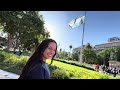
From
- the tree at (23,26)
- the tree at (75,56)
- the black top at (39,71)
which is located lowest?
the black top at (39,71)

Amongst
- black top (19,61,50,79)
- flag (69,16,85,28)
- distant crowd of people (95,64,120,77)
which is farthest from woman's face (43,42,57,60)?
distant crowd of people (95,64,120,77)

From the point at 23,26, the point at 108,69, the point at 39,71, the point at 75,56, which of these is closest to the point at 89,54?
the point at 75,56

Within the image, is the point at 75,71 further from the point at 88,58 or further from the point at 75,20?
the point at 75,20

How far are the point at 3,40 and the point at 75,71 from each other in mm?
1180

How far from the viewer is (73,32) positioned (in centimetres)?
392

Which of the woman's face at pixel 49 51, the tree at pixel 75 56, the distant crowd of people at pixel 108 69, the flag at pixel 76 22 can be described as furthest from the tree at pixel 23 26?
the distant crowd of people at pixel 108 69

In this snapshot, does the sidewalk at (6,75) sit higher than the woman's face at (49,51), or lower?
lower

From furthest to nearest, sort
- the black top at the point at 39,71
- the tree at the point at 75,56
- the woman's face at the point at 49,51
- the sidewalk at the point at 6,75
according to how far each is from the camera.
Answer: the tree at the point at 75,56 < the sidewalk at the point at 6,75 < the woman's face at the point at 49,51 < the black top at the point at 39,71

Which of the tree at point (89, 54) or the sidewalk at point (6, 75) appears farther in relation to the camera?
the tree at point (89, 54)

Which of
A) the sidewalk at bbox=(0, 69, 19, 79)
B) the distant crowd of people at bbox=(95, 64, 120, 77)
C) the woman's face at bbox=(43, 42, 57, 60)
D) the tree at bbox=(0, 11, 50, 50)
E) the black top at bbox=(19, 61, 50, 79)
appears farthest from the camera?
the distant crowd of people at bbox=(95, 64, 120, 77)

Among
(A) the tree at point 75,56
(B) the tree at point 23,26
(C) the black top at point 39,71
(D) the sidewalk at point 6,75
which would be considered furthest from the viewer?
(A) the tree at point 75,56

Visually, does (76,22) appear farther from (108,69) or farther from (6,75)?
(6,75)

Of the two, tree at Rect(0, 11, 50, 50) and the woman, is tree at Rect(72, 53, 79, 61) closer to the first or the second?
tree at Rect(0, 11, 50, 50)

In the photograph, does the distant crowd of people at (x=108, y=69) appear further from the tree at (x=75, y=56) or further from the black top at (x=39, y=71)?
the black top at (x=39, y=71)
